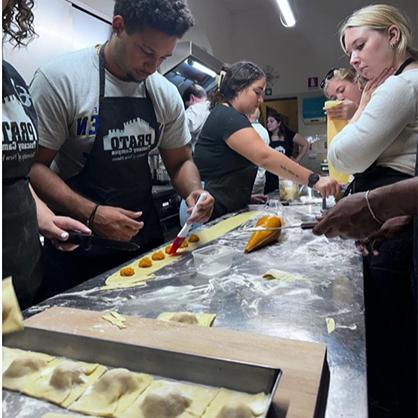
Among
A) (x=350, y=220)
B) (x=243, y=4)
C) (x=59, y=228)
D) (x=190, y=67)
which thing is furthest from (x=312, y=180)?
(x=243, y=4)

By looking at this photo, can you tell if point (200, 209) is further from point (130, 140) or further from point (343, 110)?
point (343, 110)

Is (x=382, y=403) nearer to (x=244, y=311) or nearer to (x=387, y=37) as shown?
(x=244, y=311)

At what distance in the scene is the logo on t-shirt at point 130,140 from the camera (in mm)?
1358

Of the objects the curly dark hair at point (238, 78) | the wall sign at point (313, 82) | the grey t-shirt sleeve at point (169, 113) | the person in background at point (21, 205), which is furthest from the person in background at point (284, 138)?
the person in background at point (21, 205)

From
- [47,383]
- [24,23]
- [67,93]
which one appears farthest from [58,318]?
[24,23]

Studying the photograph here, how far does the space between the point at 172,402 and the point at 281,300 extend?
1.45 ft

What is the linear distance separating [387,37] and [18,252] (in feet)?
4.26

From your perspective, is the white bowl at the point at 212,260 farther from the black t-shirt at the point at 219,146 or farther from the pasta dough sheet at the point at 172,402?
the black t-shirt at the point at 219,146

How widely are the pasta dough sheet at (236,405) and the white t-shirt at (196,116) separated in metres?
2.84

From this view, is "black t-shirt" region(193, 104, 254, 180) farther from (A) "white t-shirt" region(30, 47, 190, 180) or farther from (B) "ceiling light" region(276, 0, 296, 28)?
(B) "ceiling light" region(276, 0, 296, 28)

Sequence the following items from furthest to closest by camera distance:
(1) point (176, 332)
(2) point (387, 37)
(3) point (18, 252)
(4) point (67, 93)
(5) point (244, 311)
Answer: (2) point (387, 37)
(4) point (67, 93)
(3) point (18, 252)
(5) point (244, 311)
(1) point (176, 332)

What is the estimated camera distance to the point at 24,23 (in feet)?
3.85

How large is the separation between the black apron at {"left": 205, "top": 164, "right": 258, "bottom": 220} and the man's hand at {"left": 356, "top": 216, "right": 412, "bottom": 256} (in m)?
0.99

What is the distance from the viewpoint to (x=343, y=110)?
6.61 feet
